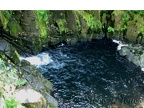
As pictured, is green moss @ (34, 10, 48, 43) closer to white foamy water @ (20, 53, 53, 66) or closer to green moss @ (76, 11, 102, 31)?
white foamy water @ (20, 53, 53, 66)

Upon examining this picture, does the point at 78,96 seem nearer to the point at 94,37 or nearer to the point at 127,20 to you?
the point at 94,37

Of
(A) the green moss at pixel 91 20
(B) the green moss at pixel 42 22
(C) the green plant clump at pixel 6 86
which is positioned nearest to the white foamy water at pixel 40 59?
(B) the green moss at pixel 42 22

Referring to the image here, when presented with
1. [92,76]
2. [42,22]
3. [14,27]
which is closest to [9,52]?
[14,27]

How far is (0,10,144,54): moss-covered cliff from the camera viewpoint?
14633 mm

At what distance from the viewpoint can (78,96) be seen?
40.2ft

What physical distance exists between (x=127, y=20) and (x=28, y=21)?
769 cm

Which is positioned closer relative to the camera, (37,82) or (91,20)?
(37,82)

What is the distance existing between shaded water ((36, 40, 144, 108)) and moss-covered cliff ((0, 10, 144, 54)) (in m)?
0.93

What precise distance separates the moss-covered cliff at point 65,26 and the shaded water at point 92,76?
36.4 inches

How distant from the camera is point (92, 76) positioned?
1396 cm

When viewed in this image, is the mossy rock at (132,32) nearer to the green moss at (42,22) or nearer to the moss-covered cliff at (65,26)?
the moss-covered cliff at (65,26)

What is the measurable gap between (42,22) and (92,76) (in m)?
5.20

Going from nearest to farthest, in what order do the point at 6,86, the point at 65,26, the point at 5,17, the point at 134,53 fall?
the point at 6,86
the point at 5,17
the point at 134,53
the point at 65,26

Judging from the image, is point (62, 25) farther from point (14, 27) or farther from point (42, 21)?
point (14, 27)
